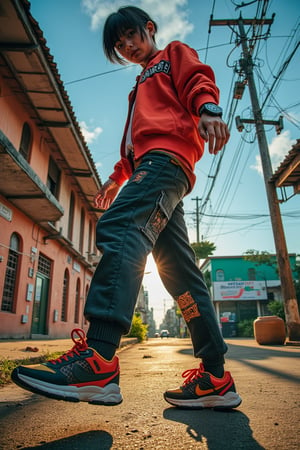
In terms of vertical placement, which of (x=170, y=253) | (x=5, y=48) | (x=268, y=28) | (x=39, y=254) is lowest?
(x=170, y=253)

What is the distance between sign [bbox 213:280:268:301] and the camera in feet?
104

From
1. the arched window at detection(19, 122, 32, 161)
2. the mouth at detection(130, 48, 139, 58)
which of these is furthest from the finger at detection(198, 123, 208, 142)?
the arched window at detection(19, 122, 32, 161)

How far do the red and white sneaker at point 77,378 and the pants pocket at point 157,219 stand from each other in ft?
1.76

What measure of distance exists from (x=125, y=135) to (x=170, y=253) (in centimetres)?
84

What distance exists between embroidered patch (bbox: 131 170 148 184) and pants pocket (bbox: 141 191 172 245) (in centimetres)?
12

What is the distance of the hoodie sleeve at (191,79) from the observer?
1562 mm

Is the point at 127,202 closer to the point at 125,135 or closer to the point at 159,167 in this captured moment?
the point at 159,167

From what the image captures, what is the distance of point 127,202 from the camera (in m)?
1.43

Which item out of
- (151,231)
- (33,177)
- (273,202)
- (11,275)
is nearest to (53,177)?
(33,177)

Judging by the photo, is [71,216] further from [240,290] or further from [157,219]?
[240,290]

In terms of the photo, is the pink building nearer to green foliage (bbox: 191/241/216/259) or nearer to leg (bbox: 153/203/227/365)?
leg (bbox: 153/203/227/365)

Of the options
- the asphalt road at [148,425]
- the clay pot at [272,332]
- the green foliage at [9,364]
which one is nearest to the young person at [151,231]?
the asphalt road at [148,425]

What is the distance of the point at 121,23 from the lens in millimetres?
1863

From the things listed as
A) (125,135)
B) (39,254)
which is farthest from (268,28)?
(125,135)
